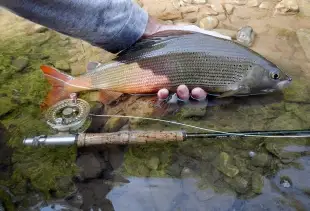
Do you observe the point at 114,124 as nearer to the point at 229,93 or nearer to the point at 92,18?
the point at 92,18

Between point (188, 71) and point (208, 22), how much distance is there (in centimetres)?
129

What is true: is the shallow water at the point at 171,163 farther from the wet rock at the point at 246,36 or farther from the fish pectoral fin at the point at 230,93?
the wet rock at the point at 246,36

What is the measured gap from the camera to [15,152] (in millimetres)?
2814

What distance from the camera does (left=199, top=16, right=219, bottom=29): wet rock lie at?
13.3 ft

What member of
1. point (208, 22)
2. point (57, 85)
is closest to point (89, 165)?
point (57, 85)

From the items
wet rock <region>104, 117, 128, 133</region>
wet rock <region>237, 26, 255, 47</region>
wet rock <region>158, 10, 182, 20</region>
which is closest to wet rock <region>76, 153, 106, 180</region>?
wet rock <region>104, 117, 128, 133</region>

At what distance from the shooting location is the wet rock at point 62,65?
366cm

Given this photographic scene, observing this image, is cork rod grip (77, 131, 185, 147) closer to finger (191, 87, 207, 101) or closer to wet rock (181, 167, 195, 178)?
wet rock (181, 167, 195, 178)

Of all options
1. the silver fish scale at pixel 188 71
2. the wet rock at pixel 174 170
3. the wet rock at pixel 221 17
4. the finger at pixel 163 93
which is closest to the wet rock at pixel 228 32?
the wet rock at pixel 221 17

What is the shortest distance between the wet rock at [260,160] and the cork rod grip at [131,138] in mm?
577

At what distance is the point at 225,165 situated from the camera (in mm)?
2580

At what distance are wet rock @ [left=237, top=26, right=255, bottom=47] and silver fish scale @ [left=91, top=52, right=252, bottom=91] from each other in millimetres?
787

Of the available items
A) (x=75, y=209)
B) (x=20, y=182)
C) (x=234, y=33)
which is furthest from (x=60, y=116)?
(x=234, y=33)

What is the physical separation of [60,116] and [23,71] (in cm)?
119
